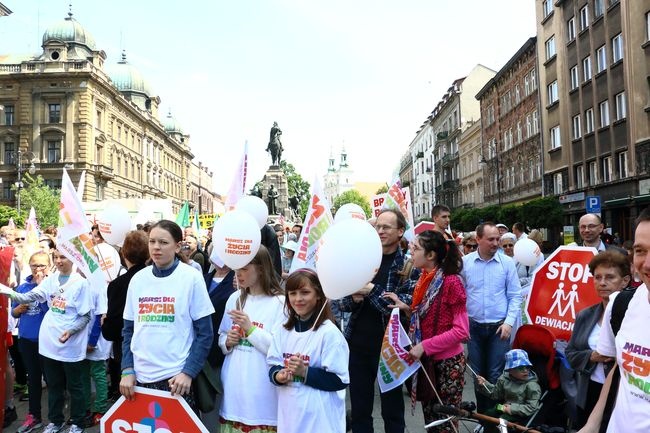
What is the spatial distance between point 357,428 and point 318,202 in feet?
9.56

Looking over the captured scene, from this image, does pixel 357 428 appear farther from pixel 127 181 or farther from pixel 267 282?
pixel 127 181

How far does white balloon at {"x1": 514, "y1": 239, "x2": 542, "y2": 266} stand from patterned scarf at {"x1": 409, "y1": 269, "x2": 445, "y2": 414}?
3626 mm

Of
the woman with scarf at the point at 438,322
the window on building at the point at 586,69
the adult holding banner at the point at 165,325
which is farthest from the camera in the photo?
the window on building at the point at 586,69

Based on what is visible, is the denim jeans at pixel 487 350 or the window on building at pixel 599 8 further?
the window on building at pixel 599 8

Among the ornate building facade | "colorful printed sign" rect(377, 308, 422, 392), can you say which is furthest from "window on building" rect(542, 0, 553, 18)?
the ornate building facade

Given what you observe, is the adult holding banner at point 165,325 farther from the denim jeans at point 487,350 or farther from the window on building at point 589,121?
the window on building at point 589,121

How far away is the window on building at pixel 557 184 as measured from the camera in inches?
1343

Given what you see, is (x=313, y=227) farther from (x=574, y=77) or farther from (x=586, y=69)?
(x=574, y=77)

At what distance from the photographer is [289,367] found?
3.43 metres

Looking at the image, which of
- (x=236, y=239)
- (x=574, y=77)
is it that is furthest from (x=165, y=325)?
(x=574, y=77)

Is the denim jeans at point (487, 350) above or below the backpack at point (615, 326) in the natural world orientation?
below

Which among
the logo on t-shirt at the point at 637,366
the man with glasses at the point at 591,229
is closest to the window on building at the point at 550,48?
the man with glasses at the point at 591,229

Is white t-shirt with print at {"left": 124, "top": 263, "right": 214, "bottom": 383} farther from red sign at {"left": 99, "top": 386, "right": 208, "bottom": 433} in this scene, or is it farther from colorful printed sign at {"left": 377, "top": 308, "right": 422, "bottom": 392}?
colorful printed sign at {"left": 377, "top": 308, "right": 422, "bottom": 392}

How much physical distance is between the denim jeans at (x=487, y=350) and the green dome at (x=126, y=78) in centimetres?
8945
